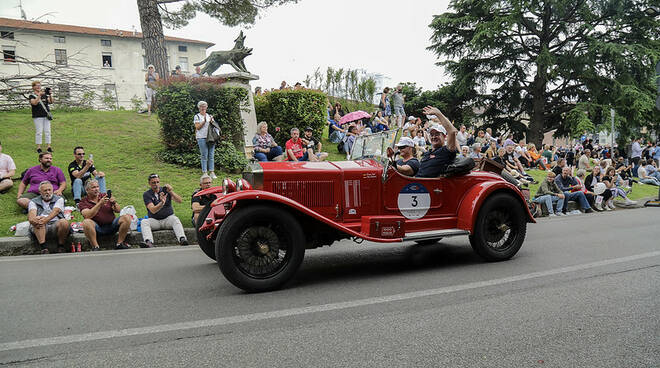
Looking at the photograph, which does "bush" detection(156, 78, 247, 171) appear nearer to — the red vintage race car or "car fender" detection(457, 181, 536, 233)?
the red vintage race car

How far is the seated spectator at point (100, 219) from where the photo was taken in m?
7.34

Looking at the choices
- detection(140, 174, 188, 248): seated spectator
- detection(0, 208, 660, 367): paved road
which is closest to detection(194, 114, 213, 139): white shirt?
detection(140, 174, 188, 248): seated spectator

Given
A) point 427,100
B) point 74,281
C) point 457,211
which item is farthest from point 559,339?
point 427,100

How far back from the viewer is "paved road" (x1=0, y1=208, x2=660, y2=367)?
10.2 feet

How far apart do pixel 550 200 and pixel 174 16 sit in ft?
51.4

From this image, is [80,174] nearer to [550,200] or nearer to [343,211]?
[343,211]

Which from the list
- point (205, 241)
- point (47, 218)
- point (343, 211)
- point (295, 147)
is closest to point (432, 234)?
point (343, 211)

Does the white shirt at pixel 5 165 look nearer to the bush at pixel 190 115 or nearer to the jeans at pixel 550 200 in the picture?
the bush at pixel 190 115

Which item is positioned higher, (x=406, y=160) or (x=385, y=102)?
(x=385, y=102)

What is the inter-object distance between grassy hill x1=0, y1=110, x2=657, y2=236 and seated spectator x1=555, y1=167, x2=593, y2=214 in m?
2.39

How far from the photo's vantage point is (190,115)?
39.1 ft

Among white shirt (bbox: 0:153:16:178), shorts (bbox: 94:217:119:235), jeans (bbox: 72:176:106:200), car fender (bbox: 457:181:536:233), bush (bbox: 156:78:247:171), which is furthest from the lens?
bush (bbox: 156:78:247:171)

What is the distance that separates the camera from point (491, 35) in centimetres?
2509

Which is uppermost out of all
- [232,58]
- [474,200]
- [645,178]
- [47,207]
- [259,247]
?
[232,58]
